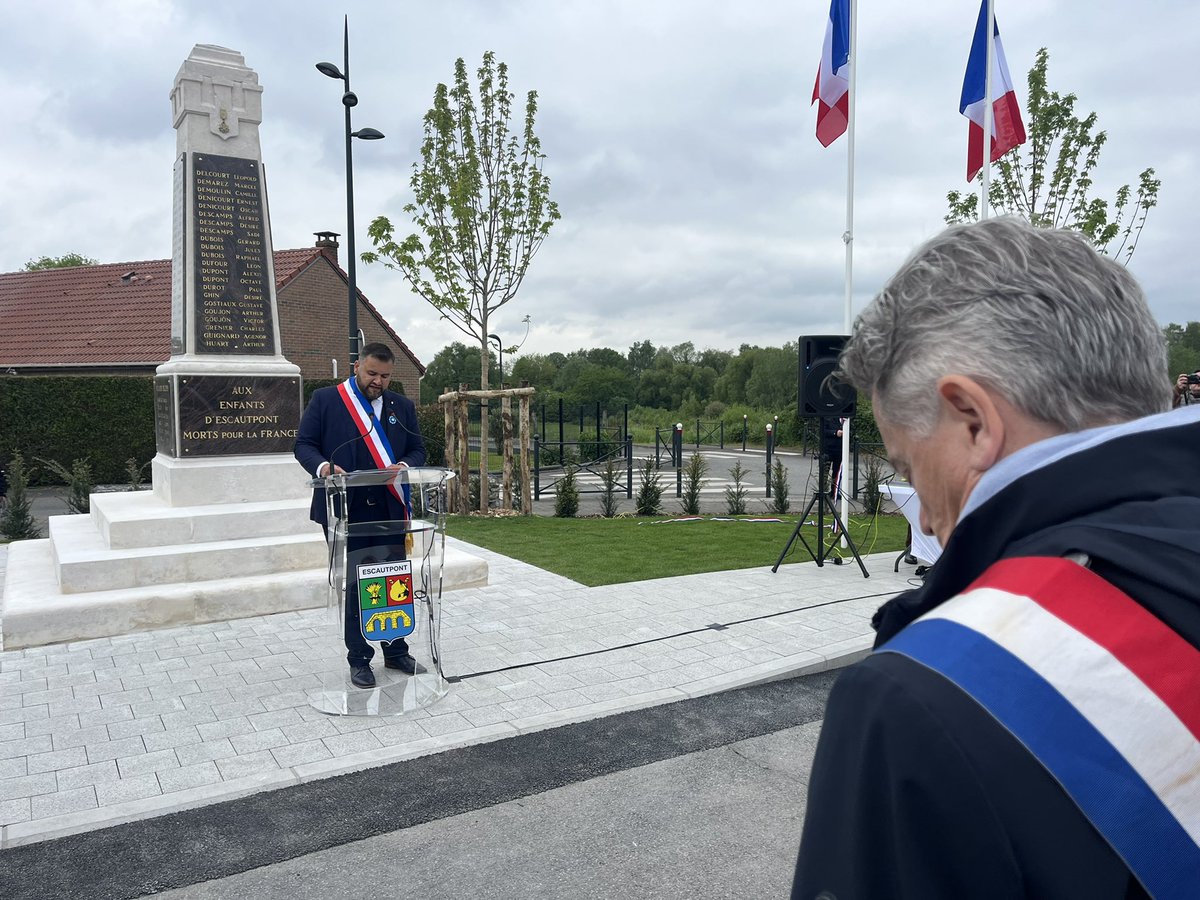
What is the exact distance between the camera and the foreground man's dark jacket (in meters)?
0.69

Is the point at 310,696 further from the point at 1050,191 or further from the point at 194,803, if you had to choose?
the point at 1050,191

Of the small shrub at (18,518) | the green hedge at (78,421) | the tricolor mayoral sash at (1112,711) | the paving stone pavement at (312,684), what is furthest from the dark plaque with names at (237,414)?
the green hedge at (78,421)

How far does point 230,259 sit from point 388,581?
5.14m

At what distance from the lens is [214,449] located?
26.5 feet

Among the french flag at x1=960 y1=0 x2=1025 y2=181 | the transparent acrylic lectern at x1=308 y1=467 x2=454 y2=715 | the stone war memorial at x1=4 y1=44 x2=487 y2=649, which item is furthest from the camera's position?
the french flag at x1=960 y1=0 x2=1025 y2=181

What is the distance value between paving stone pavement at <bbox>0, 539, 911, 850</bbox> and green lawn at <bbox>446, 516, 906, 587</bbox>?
1.23 meters

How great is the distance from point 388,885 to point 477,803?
0.70m

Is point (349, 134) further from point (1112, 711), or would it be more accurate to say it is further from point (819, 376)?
point (1112, 711)

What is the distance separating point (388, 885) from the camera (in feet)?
10.2

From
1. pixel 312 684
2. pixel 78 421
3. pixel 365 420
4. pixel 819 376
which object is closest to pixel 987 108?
pixel 819 376

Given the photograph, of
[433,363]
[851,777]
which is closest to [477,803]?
[851,777]

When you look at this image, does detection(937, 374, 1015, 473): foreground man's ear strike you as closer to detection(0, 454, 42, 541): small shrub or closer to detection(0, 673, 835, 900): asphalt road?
detection(0, 673, 835, 900): asphalt road

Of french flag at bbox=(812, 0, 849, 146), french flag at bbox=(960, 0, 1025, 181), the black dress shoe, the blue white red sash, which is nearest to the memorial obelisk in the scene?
the blue white red sash

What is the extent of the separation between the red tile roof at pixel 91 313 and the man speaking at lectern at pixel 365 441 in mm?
19319
